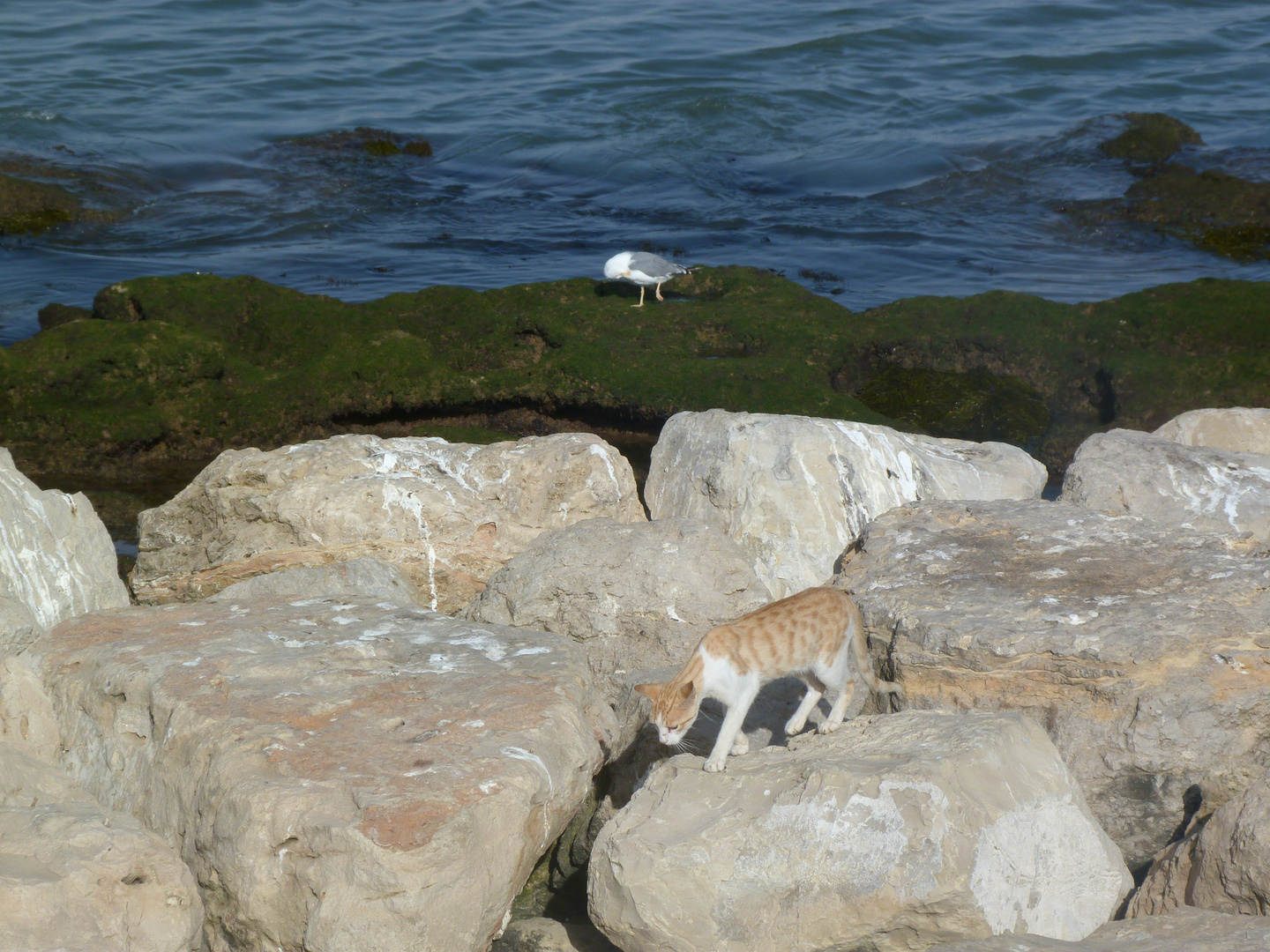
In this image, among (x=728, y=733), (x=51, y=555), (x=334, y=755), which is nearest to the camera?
(x=334, y=755)

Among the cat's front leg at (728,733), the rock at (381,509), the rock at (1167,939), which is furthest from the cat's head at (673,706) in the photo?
the rock at (381,509)

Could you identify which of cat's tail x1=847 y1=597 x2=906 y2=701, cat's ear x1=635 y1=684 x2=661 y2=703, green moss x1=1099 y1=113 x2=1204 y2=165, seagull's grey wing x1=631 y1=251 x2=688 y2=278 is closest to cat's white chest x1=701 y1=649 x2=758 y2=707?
cat's ear x1=635 y1=684 x2=661 y2=703

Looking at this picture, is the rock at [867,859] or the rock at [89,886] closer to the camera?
the rock at [89,886]

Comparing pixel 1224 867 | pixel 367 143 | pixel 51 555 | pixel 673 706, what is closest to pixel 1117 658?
pixel 1224 867

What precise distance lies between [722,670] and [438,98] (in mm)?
21282

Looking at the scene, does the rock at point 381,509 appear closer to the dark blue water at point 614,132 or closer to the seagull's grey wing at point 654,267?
the seagull's grey wing at point 654,267

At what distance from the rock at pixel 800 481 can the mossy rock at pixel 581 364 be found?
2174 mm

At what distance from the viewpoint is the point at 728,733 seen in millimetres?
4441

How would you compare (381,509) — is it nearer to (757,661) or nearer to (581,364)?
(757,661)

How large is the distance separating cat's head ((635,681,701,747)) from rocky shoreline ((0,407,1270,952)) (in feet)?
0.59

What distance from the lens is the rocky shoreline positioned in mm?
3689

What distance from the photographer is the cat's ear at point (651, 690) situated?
4582mm

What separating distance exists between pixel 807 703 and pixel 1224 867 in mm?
1756

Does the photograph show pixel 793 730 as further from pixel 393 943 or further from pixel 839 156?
pixel 839 156
